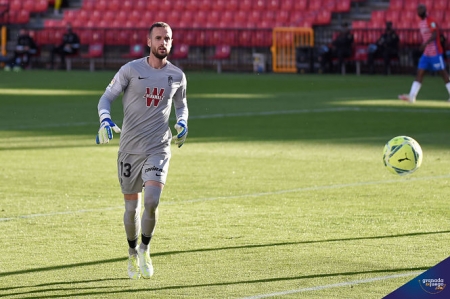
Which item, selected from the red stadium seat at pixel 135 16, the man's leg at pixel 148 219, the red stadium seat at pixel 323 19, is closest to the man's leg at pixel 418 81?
the red stadium seat at pixel 323 19

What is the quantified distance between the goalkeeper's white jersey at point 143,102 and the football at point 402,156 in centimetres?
234

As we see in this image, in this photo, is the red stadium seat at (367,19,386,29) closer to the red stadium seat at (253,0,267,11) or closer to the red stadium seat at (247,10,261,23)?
the red stadium seat at (247,10,261,23)

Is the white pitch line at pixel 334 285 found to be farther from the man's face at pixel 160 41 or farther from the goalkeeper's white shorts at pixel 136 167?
the man's face at pixel 160 41

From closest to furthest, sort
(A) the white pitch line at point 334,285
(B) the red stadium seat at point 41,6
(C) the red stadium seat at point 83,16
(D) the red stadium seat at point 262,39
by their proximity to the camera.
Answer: (A) the white pitch line at point 334,285 → (D) the red stadium seat at point 262,39 → (C) the red stadium seat at point 83,16 → (B) the red stadium seat at point 41,6

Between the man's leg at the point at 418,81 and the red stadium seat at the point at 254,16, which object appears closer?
the man's leg at the point at 418,81

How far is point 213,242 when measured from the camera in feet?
30.6

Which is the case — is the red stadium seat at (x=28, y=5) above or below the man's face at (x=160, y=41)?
below

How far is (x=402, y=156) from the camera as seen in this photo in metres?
9.47

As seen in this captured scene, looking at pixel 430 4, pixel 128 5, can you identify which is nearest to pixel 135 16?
pixel 128 5

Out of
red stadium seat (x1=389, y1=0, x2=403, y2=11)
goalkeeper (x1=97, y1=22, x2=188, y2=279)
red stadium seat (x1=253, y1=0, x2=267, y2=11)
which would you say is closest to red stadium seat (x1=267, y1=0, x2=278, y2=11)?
red stadium seat (x1=253, y1=0, x2=267, y2=11)

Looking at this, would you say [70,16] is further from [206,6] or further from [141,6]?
[206,6]

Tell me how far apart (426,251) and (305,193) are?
→ 3.71 metres

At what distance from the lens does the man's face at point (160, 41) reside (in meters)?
7.98

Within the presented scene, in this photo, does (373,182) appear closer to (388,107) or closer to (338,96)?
(388,107)
